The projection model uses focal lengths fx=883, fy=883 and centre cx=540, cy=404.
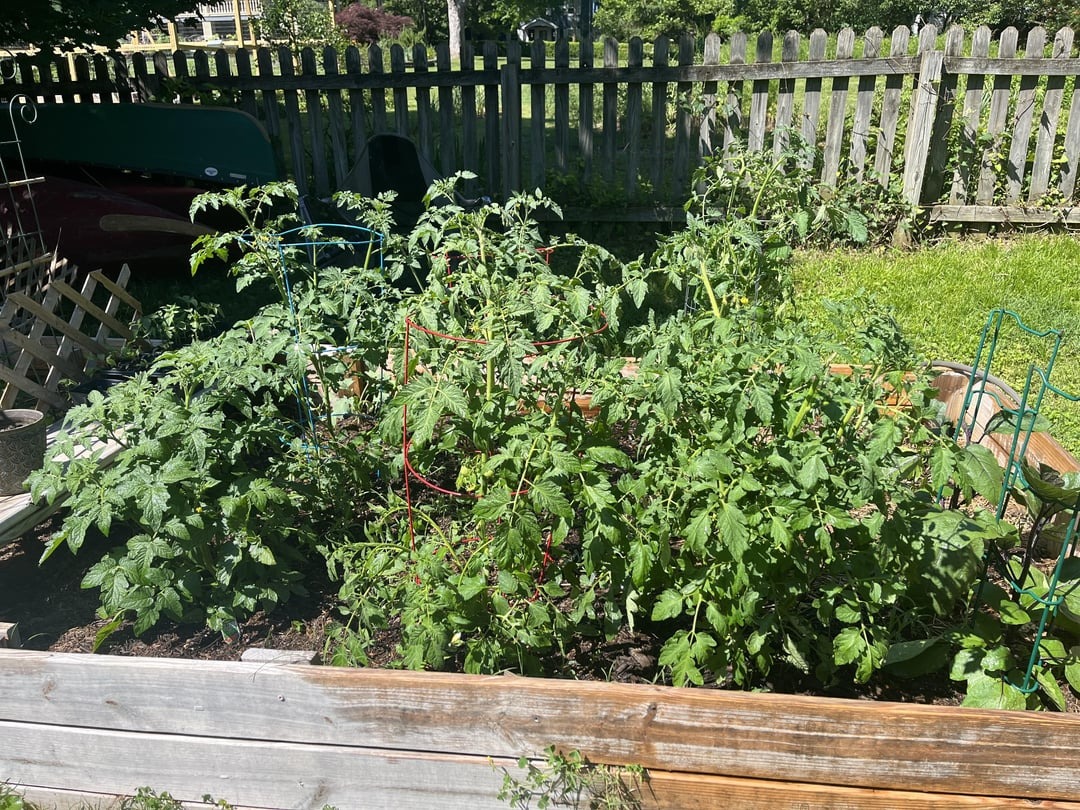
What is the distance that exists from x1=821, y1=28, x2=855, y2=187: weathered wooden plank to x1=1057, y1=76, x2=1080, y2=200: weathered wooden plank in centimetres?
171

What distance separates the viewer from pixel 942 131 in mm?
7008

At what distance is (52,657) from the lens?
2557 mm

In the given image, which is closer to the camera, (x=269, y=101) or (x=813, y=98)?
(x=813, y=98)

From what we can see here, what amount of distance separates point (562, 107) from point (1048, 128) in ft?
12.6

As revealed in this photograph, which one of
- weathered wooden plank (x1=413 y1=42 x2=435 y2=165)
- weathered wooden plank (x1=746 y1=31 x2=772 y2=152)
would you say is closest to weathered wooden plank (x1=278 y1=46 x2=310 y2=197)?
weathered wooden plank (x1=413 y1=42 x2=435 y2=165)

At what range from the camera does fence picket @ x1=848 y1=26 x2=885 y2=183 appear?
270 inches

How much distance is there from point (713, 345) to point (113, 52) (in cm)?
686

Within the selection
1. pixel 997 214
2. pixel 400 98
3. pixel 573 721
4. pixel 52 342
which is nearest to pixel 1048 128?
pixel 997 214

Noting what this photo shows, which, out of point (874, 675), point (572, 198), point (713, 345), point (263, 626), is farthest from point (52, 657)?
point (572, 198)

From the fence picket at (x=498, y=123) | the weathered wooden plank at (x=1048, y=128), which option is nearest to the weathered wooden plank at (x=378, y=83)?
the fence picket at (x=498, y=123)

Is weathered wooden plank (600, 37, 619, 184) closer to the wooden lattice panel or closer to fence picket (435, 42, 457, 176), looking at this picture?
fence picket (435, 42, 457, 176)

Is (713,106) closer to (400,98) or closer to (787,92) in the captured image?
(787,92)

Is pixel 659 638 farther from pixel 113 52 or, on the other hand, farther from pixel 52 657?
pixel 113 52

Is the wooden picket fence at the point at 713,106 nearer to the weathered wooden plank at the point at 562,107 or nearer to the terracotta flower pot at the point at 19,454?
the weathered wooden plank at the point at 562,107
